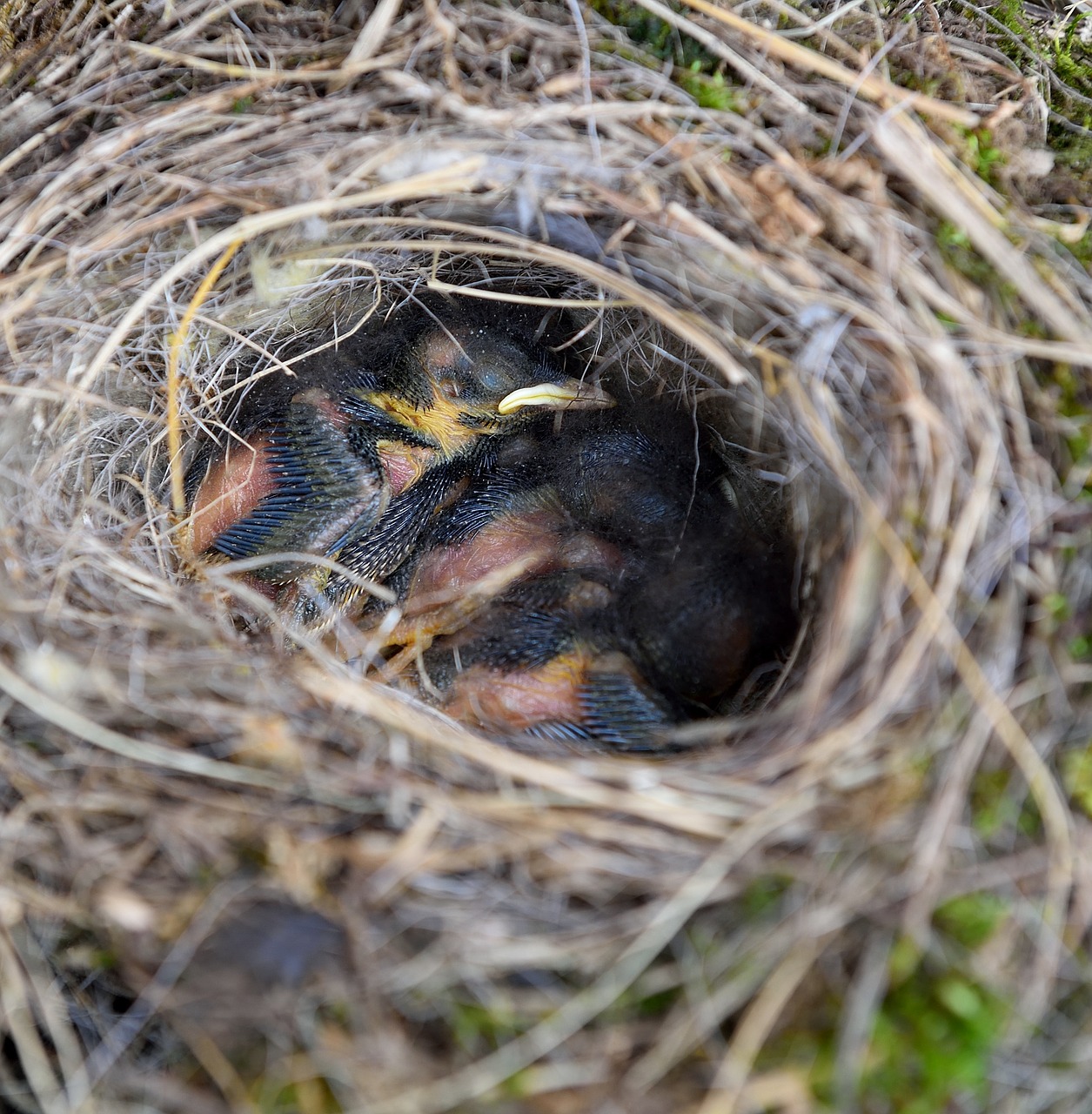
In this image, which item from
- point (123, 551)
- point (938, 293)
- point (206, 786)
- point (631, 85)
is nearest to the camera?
point (206, 786)

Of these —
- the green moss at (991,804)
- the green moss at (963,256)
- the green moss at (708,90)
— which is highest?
the green moss at (708,90)

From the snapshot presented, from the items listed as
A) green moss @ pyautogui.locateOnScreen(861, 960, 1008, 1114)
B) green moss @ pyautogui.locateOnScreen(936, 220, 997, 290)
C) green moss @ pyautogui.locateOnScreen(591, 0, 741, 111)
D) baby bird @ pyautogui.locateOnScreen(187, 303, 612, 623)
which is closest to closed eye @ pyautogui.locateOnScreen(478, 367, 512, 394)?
baby bird @ pyautogui.locateOnScreen(187, 303, 612, 623)

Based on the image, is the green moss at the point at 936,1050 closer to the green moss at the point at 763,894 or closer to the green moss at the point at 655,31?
the green moss at the point at 763,894

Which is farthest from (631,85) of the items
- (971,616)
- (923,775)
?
(923,775)

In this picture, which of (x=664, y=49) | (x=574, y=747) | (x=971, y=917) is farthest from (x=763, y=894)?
(x=664, y=49)

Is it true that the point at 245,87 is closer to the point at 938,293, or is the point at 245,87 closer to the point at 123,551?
the point at 123,551

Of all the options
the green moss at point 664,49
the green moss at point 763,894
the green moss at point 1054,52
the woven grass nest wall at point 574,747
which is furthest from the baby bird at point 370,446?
the green moss at point 1054,52

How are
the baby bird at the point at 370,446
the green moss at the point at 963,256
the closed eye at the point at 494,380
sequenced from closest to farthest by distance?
the green moss at the point at 963,256
the baby bird at the point at 370,446
the closed eye at the point at 494,380
